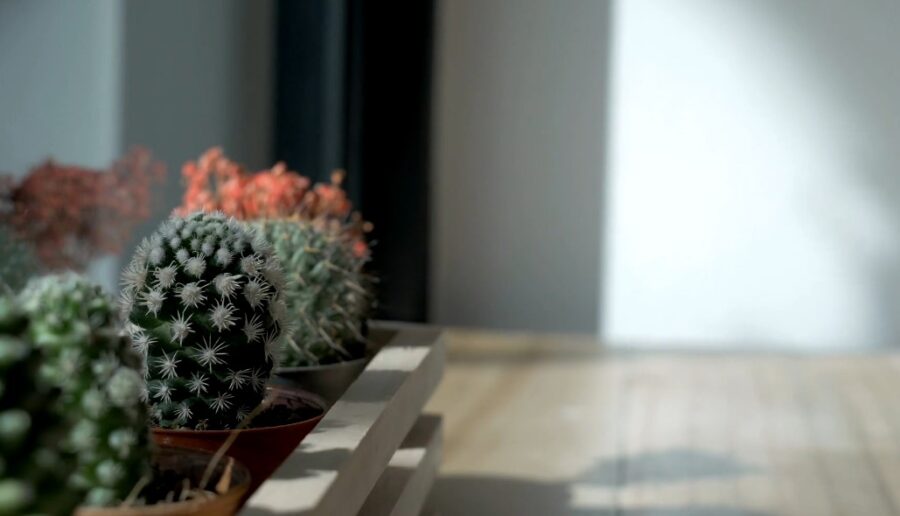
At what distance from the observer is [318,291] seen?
50.5 inches

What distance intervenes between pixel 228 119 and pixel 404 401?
74.8 inches

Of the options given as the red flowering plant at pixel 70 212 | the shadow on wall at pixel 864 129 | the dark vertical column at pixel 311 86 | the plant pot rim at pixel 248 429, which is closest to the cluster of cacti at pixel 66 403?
the plant pot rim at pixel 248 429

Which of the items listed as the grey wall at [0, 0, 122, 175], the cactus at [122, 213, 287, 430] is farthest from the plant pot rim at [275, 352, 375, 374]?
the grey wall at [0, 0, 122, 175]

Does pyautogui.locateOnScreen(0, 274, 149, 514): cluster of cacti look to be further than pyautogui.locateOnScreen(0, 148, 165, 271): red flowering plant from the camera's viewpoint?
No

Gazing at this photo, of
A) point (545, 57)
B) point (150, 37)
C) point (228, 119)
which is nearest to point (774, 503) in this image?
point (150, 37)

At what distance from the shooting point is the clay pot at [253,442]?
2.89 feet

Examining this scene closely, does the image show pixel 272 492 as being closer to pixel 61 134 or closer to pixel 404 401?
pixel 404 401

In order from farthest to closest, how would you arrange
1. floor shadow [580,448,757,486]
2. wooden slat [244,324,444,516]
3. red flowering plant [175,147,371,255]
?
floor shadow [580,448,757,486] < red flowering plant [175,147,371,255] < wooden slat [244,324,444,516]

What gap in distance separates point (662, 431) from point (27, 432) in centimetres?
172

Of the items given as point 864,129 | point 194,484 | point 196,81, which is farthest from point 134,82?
point 864,129

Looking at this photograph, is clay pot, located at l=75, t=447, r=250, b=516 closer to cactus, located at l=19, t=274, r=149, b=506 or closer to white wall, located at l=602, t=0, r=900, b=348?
cactus, located at l=19, t=274, r=149, b=506

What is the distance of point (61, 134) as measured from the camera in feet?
6.26

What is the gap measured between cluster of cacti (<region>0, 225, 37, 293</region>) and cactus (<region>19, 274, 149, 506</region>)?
80cm

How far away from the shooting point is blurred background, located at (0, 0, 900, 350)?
324cm
